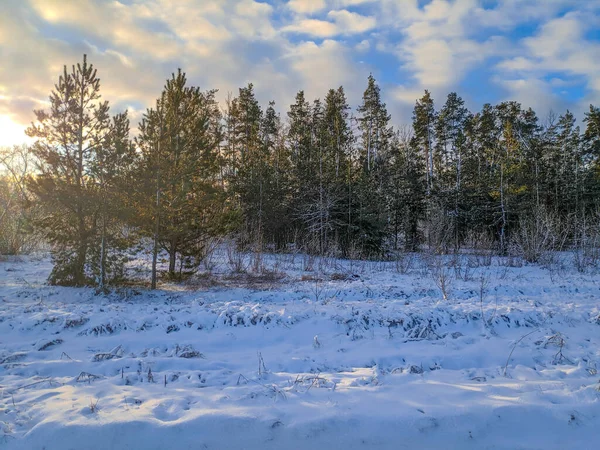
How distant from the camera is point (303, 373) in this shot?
4344 millimetres

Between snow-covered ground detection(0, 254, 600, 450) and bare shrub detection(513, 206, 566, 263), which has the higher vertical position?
A: bare shrub detection(513, 206, 566, 263)

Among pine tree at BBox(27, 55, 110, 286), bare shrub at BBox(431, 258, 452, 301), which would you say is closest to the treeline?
pine tree at BBox(27, 55, 110, 286)

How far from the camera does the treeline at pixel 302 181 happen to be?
10.2m

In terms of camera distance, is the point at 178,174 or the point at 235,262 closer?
the point at 178,174

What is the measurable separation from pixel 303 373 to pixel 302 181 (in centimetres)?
2067

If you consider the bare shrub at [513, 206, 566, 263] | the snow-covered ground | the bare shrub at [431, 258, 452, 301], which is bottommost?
the snow-covered ground

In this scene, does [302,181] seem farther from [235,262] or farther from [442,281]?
Result: [442,281]

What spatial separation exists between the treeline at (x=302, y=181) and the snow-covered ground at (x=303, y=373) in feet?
9.77

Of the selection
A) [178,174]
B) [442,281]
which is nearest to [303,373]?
[442,281]

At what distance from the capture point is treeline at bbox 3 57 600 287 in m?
10.2

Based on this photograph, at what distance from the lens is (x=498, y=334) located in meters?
5.99

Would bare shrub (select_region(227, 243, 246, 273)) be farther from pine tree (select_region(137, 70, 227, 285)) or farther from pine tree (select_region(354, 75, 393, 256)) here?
pine tree (select_region(354, 75, 393, 256))

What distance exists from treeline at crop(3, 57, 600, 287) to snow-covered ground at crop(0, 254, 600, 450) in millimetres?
2978

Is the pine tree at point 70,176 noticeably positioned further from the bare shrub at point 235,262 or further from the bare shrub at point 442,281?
the bare shrub at point 442,281
